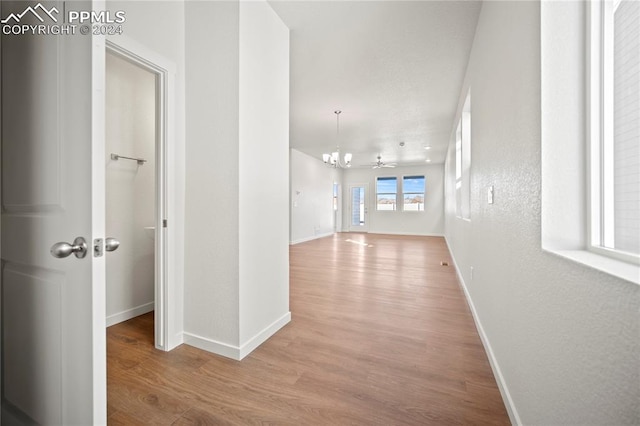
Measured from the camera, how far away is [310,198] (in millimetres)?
8844

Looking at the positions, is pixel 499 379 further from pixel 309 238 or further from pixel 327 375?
pixel 309 238

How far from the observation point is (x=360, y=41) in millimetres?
2689

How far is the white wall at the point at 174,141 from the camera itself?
1847 mm

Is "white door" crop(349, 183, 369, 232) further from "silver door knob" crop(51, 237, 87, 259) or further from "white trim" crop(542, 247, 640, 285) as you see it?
"silver door knob" crop(51, 237, 87, 259)

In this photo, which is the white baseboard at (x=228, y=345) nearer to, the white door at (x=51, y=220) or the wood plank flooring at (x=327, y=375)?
the wood plank flooring at (x=327, y=375)

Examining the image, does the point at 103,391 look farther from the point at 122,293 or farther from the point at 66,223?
the point at 122,293

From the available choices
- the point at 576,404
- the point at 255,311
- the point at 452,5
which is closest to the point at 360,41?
the point at 452,5

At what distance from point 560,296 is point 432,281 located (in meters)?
3.11

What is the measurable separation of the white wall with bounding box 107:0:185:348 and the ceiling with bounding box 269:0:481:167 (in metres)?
0.77

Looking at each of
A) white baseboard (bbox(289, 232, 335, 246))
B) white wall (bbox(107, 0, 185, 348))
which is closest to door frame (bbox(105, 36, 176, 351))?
white wall (bbox(107, 0, 185, 348))

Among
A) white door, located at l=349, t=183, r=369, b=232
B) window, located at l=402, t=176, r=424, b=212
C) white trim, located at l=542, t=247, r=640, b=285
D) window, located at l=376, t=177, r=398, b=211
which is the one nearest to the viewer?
white trim, located at l=542, t=247, r=640, b=285

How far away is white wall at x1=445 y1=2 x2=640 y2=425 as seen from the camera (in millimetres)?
625

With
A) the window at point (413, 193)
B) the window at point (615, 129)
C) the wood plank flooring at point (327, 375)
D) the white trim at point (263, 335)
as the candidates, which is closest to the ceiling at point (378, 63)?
the window at point (615, 129)

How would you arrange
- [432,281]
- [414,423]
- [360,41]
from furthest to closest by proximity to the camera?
1. [432,281]
2. [360,41]
3. [414,423]
